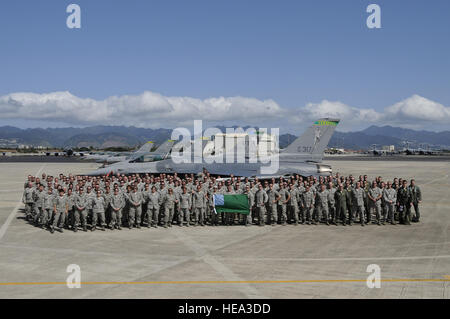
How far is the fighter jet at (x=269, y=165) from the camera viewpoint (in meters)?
21.9

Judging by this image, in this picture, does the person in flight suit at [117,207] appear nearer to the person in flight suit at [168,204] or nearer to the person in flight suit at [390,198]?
the person in flight suit at [168,204]

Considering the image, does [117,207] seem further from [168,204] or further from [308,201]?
[308,201]

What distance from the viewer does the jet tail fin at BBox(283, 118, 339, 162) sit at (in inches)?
985

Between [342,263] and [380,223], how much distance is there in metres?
6.04

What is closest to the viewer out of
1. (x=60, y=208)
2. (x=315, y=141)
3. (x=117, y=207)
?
(x=60, y=208)

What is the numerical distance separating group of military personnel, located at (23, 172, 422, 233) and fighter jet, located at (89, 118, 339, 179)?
612 centimetres

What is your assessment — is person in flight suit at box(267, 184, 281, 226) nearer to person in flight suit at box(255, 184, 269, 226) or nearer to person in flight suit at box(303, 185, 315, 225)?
person in flight suit at box(255, 184, 269, 226)

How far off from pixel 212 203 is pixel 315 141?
12557mm

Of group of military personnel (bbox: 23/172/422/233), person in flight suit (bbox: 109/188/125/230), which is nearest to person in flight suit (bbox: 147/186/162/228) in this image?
group of military personnel (bbox: 23/172/422/233)

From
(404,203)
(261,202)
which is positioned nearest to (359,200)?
(404,203)

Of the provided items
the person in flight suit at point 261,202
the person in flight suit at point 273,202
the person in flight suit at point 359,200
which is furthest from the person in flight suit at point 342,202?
the person in flight suit at point 261,202

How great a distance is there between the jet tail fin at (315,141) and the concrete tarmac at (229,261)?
11.0 meters

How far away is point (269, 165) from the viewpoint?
23.0 metres
